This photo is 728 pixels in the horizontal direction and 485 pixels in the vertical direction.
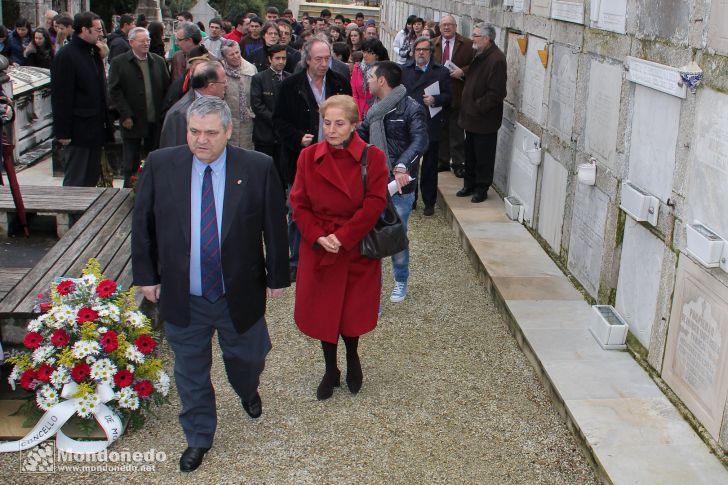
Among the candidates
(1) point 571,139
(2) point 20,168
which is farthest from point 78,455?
(2) point 20,168

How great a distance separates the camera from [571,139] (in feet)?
24.8

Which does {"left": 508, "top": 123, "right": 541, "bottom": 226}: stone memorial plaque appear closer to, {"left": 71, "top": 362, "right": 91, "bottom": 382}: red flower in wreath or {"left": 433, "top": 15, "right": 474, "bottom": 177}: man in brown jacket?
{"left": 433, "top": 15, "right": 474, "bottom": 177}: man in brown jacket

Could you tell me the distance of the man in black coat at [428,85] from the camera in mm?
9492

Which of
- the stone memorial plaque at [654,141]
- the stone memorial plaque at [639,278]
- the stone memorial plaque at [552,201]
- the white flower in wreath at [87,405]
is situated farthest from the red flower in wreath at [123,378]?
the stone memorial plaque at [552,201]

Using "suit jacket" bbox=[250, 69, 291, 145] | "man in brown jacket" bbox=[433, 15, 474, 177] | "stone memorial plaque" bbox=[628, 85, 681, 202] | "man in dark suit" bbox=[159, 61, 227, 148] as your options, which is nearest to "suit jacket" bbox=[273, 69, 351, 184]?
"suit jacket" bbox=[250, 69, 291, 145]

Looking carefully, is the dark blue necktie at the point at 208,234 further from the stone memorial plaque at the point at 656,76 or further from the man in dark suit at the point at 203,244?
the stone memorial plaque at the point at 656,76

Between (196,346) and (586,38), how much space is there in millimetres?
4304

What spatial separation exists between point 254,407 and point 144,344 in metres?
0.73

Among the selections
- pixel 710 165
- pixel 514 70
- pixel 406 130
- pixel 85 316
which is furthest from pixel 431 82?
pixel 85 316

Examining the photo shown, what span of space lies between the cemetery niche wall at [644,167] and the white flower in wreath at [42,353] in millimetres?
3581

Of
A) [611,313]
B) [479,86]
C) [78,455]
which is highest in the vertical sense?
[479,86]

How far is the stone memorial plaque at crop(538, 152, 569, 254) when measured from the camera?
7820 millimetres

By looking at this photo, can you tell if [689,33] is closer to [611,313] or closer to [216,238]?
[611,313]

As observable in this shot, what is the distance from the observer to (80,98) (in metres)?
8.70
